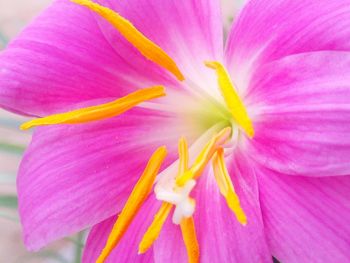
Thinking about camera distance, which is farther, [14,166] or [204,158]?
[14,166]

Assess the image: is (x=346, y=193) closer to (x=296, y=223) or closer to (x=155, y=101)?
(x=296, y=223)

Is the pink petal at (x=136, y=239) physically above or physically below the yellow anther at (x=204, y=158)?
below

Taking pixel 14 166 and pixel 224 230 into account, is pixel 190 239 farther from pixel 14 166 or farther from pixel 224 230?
pixel 14 166

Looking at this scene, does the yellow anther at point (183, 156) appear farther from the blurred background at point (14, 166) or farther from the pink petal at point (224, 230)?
the blurred background at point (14, 166)

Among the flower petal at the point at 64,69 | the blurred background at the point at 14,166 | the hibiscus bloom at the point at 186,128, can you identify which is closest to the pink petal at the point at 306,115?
the hibiscus bloom at the point at 186,128

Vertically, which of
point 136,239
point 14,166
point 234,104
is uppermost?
point 234,104

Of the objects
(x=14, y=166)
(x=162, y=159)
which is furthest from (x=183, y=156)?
(x=14, y=166)
